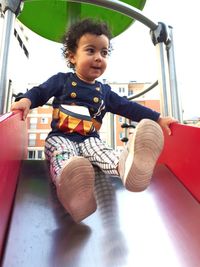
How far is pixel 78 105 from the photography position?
3.29 ft

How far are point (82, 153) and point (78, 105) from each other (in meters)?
0.20

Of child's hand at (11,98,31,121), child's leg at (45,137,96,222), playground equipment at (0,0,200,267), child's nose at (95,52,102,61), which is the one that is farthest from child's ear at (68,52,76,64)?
child's leg at (45,137,96,222)

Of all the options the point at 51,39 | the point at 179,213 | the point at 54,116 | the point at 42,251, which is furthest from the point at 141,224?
the point at 51,39

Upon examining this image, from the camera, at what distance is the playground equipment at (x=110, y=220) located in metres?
0.53

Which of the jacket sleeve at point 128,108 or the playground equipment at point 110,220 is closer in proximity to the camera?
the playground equipment at point 110,220

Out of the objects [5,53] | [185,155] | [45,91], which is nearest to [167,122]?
[185,155]

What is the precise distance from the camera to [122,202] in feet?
2.48

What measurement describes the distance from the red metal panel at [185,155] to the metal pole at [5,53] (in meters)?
0.54

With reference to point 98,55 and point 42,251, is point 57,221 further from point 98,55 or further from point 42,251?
point 98,55

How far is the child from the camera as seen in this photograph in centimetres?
59

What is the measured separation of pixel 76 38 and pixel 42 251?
789 millimetres

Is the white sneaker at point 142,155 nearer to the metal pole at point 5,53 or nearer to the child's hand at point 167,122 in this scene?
the child's hand at point 167,122

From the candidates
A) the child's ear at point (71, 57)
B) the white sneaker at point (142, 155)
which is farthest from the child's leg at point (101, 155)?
the child's ear at point (71, 57)

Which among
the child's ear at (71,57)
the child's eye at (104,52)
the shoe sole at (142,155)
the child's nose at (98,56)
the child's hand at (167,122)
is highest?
the child's ear at (71,57)
